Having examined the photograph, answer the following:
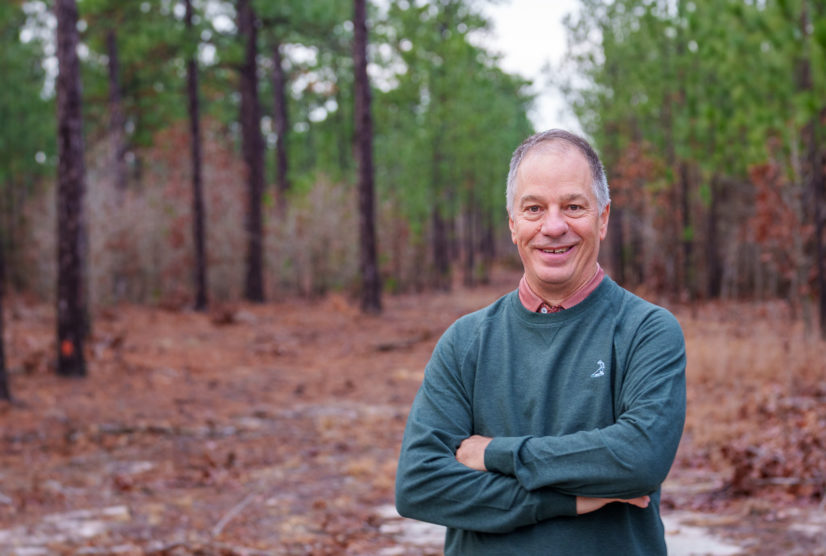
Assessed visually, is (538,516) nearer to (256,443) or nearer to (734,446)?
(734,446)

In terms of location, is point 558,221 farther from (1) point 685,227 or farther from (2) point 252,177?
(2) point 252,177

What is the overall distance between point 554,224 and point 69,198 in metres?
10.3

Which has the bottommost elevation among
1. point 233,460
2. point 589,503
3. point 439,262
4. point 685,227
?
point 233,460

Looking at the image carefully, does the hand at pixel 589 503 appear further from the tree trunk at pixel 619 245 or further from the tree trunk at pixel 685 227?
the tree trunk at pixel 619 245

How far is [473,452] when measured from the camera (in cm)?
241

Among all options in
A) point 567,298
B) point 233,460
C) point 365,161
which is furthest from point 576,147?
point 365,161

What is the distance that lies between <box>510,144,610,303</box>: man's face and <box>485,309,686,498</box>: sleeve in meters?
0.25

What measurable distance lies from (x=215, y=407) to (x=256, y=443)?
1887 millimetres

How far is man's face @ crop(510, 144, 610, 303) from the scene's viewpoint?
7.74 feet

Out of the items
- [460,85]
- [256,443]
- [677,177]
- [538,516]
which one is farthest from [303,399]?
[460,85]

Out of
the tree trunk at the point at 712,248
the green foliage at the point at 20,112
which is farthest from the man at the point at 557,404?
the green foliage at the point at 20,112

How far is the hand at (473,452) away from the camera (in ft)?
7.83

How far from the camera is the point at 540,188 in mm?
2375

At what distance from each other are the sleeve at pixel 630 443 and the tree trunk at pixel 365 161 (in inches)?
718
